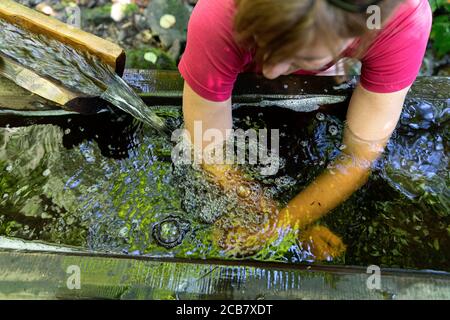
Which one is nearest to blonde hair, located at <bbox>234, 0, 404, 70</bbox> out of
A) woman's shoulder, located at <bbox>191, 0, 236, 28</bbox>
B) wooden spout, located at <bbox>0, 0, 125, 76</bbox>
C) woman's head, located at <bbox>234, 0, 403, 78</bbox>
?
woman's head, located at <bbox>234, 0, 403, 78</bbox>

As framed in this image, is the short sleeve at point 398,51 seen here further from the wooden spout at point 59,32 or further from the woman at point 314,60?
the wooden spout at point 59,32

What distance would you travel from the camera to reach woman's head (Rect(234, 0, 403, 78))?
1.02 metres

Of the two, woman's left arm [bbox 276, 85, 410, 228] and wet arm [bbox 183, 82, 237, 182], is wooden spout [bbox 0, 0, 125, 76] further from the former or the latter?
woman's left arm [bbox 276, 85, 410, 228]

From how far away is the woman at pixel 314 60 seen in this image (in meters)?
1.06

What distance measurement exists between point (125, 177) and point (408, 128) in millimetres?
1308

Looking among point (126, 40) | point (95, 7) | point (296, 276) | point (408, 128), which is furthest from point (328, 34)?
point (95, 7)

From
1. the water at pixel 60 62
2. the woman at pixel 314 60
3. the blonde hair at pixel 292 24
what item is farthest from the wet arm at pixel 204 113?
the blonde hair at pixel 292 24

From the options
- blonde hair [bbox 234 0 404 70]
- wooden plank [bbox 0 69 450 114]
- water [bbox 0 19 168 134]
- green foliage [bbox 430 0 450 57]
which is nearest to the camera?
blonde hair [bbox 234 0 404 70]

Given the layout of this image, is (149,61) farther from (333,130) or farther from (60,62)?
(333,130)

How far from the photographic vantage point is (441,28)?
113 inches

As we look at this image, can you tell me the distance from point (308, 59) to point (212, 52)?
1.36 feet

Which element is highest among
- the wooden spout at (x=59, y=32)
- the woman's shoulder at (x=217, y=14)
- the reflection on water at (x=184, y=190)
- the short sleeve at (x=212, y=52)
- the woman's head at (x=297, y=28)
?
the woman's head at (x=297, y=28)

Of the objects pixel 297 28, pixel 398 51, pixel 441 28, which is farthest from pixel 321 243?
pixel 441 28
